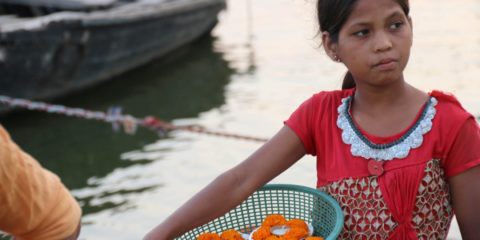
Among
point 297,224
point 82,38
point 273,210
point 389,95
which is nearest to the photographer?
point 389,95

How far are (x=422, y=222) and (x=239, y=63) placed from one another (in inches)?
290

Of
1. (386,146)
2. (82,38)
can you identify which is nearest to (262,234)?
(386,146)

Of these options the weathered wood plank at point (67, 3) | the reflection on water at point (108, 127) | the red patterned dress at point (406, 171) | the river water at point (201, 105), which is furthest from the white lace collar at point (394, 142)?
the weathered wood plank at point (67, 3)

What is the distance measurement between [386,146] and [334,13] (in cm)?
35

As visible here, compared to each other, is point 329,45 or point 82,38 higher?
point 329,45

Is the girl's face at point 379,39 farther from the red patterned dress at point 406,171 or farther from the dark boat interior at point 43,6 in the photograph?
the dark boat interior at point 43,6

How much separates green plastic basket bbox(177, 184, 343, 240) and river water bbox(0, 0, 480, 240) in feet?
4.58

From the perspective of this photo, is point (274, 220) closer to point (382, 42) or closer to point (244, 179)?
point (244, 179)

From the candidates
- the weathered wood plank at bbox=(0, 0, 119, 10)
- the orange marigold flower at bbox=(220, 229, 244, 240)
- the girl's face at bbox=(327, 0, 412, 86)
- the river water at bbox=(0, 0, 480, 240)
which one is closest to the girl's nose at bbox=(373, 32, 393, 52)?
the girl's face at bbox=(327, 0, 412, 86)

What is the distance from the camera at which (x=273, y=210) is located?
2082 mm

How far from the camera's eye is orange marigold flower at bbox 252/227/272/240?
1.90 meters

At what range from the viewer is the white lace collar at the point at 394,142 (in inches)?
68.6

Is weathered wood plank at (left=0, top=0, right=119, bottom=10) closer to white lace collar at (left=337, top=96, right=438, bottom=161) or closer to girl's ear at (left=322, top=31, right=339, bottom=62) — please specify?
girl's ear at (left=322, top=31, right=339, bottom=62)

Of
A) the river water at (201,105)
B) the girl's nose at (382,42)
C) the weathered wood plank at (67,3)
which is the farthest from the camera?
the weathered wood plank at (67,3)
